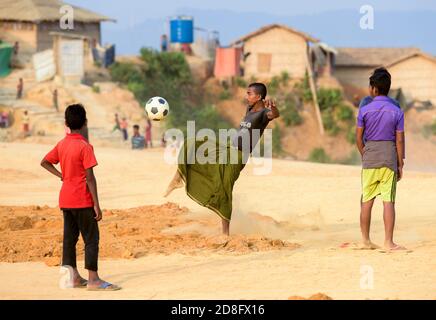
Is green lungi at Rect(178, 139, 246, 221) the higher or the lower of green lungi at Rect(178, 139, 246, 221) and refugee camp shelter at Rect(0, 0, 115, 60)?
the lower

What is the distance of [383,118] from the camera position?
10.6 m

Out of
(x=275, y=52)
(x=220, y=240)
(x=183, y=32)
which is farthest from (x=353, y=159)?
(x=220, y=240)

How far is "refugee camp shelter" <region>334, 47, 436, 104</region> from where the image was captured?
59562 millimetres

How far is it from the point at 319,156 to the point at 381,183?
1508 inches

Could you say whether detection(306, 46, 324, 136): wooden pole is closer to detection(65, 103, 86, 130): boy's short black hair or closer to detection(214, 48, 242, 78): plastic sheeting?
detection(214, 48, 242, 78): plastic sheeting

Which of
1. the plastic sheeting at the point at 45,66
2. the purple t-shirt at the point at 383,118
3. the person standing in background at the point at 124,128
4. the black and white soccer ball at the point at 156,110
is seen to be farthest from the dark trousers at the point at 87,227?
the plastic sheeting at the point at 45,66

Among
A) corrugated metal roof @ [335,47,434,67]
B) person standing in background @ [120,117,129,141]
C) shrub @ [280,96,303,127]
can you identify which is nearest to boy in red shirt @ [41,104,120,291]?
person standing in background @ [120,117,129,141]

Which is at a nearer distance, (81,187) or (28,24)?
(81,187)

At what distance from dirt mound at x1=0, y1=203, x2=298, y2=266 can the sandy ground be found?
13mm

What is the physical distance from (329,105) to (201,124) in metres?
8.19

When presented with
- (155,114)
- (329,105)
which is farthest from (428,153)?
(155,114)

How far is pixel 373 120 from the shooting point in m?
10.7

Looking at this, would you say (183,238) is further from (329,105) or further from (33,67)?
(329,105)

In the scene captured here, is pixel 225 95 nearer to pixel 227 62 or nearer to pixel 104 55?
pixel 227 62
